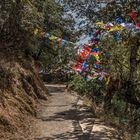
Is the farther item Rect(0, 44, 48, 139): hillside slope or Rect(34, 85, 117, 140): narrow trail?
Rect(34, 85, 117, 140): narrow trail

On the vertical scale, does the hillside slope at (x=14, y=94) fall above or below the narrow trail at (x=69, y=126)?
above

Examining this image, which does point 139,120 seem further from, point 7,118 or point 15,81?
point 7,118

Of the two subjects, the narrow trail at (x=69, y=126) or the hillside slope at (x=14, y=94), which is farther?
the narrow trail at (x=69, y=126)

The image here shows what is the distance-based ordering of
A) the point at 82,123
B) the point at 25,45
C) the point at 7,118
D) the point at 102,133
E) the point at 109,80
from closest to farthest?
the point at 7,118
the point at 102,133
the point at 82,123
the point at 109,80
the point at 25,45

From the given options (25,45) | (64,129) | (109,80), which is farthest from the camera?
(25,45)

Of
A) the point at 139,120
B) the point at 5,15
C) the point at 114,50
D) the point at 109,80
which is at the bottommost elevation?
the point at 139,120

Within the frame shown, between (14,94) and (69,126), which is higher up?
(14,94)

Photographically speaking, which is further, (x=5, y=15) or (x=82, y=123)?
(x=5, y=15)

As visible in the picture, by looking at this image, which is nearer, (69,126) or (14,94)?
(69,126)

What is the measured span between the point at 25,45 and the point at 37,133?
30.6ft

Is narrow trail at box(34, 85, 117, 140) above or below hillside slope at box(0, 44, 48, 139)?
below

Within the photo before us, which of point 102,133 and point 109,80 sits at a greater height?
point 109,80

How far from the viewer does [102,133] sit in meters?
12.6

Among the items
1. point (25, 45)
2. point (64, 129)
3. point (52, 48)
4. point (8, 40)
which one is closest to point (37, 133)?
point (64, 129)
